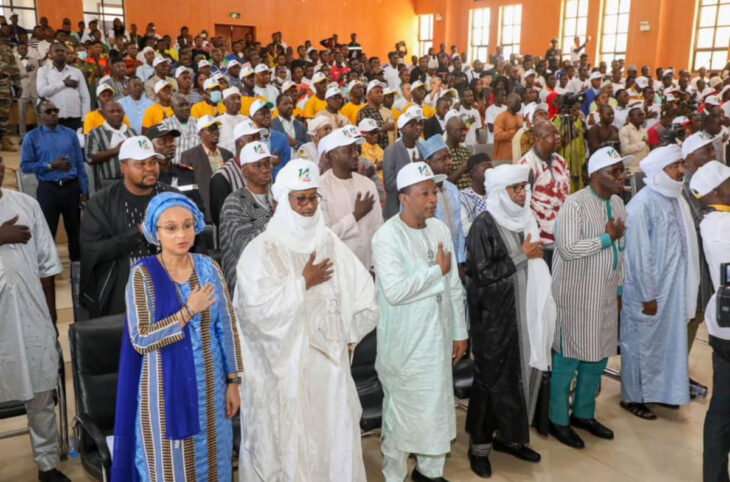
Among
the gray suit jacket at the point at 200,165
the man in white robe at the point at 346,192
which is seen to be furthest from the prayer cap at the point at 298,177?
the gray suit jacket at the point at 200,165

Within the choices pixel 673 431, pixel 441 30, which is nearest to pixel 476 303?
pixel 673 431

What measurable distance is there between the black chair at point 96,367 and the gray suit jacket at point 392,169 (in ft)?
10.7

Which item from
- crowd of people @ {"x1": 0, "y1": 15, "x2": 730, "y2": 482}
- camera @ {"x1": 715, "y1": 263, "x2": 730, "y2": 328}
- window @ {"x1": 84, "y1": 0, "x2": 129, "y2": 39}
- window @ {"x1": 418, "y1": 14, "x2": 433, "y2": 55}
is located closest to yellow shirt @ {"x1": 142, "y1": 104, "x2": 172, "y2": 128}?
crowd of people @ {"x1": 0, "y1": 15, "x2": 730, "y2": 482}

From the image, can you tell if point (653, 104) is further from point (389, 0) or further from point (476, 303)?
point (389, 0)

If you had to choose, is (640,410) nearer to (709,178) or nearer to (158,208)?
(709,178)

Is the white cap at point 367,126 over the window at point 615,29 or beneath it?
beneath

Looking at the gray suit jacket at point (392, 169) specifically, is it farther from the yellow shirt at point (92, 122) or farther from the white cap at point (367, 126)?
the yellow shirt at point (92, 122)

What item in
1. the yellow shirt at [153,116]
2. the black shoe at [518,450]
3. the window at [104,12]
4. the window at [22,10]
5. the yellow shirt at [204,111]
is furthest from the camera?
the window at [104,12]

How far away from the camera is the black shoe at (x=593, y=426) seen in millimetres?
4680

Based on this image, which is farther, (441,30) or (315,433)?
(441,30)

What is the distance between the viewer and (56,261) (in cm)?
395

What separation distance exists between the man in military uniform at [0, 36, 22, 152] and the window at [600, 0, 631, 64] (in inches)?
732

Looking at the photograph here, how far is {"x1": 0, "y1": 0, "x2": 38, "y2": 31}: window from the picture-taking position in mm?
18562

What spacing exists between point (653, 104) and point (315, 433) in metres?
12.8
